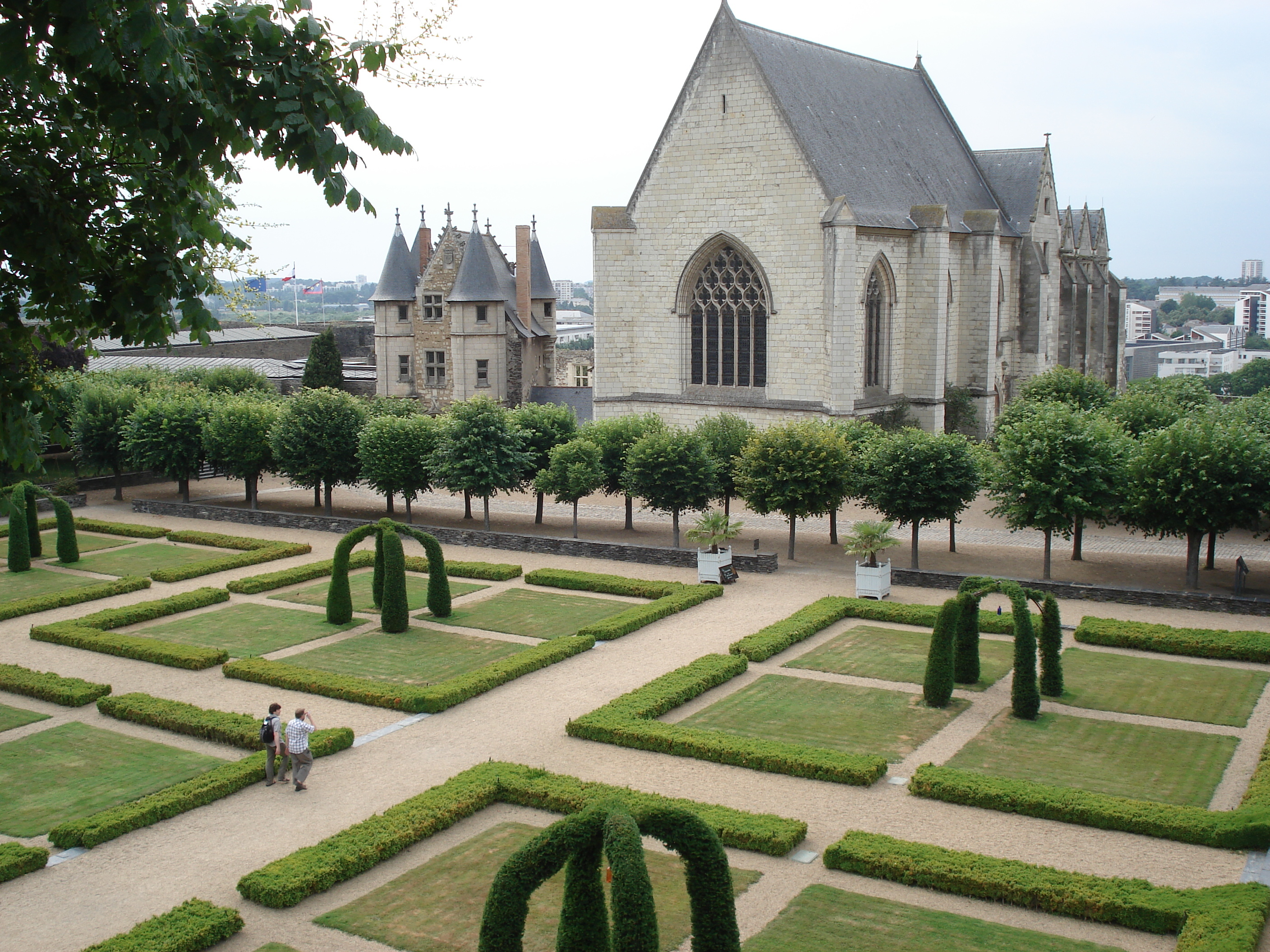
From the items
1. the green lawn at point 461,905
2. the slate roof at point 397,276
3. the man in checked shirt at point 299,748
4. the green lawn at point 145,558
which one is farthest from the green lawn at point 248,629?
the slate roof at point 397,276

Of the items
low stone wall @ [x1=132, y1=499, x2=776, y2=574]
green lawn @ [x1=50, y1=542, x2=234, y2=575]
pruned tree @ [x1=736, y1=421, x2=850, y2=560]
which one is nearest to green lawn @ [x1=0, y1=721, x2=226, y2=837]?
low stone wall @ [x1=132, y1=499, x2=776, y2=574]

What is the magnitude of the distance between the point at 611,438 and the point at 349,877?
2348 cm

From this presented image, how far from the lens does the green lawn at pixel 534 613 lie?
88.2 ft

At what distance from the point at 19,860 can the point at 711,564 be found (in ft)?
62.5

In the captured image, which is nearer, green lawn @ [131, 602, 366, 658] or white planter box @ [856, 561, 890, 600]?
green lawn @ [131, 602, 366, 658]

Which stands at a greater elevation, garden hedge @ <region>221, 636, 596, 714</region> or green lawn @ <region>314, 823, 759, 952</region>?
garden hedge @ <region>221, 636, 596, 714</region>

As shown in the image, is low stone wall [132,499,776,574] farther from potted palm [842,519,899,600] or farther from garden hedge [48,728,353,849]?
garden hedge [48,728,353,849]

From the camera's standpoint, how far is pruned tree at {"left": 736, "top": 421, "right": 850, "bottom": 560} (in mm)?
31938

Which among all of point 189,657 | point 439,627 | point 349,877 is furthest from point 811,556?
point 349,877

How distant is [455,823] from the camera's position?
16484 mm

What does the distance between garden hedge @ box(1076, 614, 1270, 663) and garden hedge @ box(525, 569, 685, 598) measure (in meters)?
10.3

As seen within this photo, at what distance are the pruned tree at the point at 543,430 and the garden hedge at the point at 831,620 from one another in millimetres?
13269

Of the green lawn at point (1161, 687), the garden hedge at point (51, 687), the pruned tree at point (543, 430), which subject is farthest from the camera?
the pruned tree at point (543, 430)

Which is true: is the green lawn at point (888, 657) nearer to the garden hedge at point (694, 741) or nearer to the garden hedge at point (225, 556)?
the garden hedge at point (694, 741)
